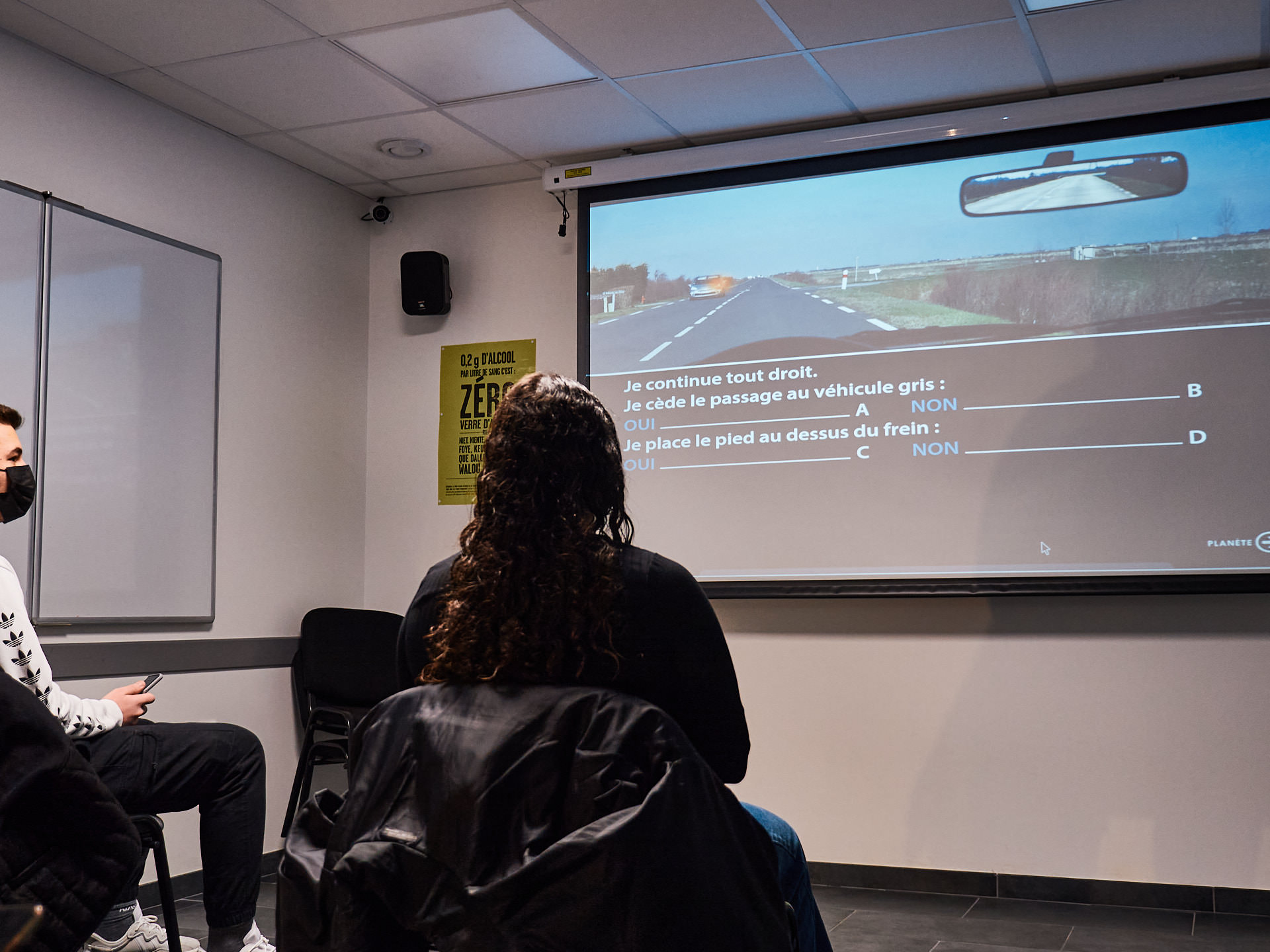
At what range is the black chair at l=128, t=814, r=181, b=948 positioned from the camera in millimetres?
2564

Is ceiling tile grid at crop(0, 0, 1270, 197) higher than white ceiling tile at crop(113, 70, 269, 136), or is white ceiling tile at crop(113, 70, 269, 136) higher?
ceiling tile grid at crop(0, 0, 1270, 197)

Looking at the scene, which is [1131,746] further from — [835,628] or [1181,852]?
[835,628]

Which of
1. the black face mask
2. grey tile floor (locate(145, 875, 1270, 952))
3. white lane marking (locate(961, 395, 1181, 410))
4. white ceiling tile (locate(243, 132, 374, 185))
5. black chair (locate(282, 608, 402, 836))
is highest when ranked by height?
white ceiling tile (locate(243, 132, 374, 185))

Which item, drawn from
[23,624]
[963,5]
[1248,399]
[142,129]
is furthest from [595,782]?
[142,129]

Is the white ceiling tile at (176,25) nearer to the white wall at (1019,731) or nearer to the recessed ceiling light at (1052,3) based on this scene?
the white wall at (1019,731)

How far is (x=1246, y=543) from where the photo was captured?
3.46 metres

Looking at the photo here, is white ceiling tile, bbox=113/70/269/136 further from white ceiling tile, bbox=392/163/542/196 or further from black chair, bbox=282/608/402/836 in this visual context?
black chair, bbox=282/608/402/836

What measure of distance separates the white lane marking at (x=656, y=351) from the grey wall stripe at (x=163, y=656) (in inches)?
66.8

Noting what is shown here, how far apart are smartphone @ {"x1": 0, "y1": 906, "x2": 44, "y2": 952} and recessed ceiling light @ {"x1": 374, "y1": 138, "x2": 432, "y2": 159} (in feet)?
11.1

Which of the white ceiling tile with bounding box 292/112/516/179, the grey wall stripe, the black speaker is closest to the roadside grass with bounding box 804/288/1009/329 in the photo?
the white ceiling tile with bounding box 292/112/516/179

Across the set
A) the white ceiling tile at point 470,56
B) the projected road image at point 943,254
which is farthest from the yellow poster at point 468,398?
the white ceiling tile at point 470,56

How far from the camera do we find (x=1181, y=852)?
140 inches

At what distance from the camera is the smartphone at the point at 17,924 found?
3.93 ft

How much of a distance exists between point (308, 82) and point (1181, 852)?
366 cm
